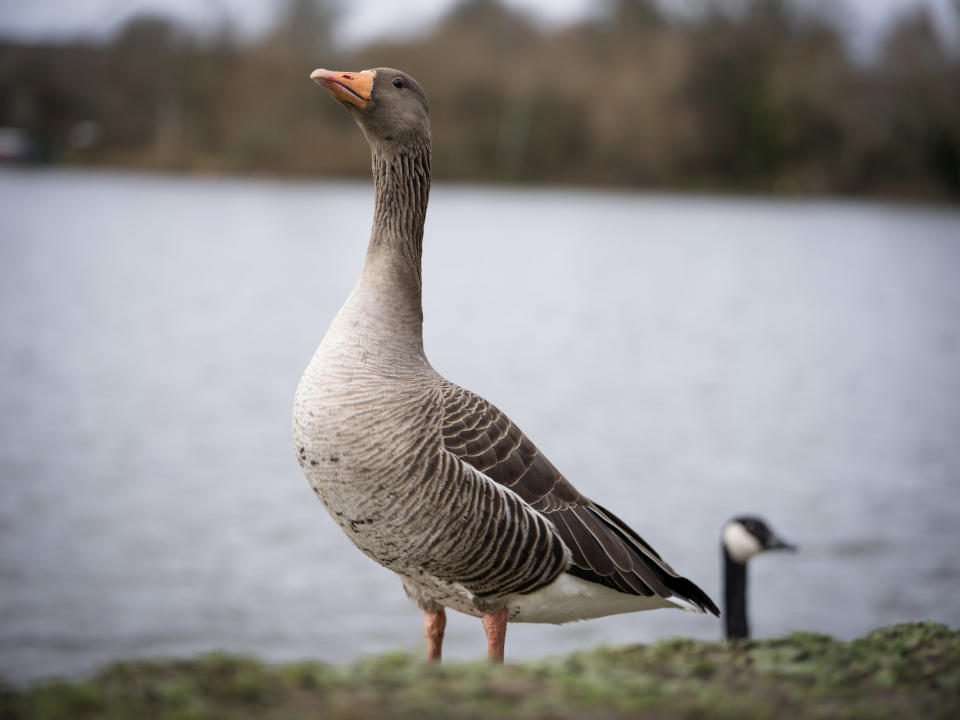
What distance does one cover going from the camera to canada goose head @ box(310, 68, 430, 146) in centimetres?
404

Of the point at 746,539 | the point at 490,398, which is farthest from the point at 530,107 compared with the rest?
the point at 746,539

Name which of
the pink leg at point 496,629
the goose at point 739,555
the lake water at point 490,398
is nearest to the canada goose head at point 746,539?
the goose at point 739,555

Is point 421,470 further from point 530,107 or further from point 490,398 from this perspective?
point 530,107

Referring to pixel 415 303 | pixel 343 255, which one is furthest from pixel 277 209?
pixel 415 303

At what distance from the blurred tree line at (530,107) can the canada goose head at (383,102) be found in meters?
68.2

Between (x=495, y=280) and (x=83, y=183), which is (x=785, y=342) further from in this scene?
(x=83, y=183)

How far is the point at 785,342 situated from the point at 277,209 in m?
43.7

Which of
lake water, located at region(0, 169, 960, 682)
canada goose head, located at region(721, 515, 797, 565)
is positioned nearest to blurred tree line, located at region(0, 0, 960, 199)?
lake water, located at region(0, 169, 960, 682)

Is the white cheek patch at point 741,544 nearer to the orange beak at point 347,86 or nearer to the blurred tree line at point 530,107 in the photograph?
the orange beak at point 347,86

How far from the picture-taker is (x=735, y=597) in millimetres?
8008

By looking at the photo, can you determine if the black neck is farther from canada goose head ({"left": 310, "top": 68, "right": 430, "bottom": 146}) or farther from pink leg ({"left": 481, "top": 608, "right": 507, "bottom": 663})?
canada goose head ({"left": 310, "top": 68, "right": 430, "bottom": 146})

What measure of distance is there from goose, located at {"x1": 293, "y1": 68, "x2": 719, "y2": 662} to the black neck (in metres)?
3.69

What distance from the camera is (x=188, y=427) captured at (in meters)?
17.6

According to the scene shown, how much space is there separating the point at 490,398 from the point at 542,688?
54.3 ft
